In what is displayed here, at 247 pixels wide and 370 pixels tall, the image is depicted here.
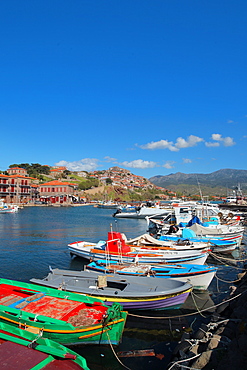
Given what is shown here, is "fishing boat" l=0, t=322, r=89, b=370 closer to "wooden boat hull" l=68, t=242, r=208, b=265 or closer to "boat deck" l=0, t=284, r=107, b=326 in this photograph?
"boat deck" l=0, t=284, r=107, b=326

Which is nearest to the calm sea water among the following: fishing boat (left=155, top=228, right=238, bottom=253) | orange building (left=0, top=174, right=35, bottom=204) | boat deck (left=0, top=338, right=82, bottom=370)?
boat deck (left=0, top=338, right=82, bottom=370)

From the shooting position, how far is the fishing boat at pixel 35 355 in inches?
271

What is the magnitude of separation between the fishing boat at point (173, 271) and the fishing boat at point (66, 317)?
17.2 feet

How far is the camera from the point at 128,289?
12.9 meters

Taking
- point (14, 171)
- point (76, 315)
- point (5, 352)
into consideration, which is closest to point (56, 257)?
point (76, 315)

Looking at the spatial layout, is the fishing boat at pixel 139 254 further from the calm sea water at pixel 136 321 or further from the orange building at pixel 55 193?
the orange building at pixel 55 193

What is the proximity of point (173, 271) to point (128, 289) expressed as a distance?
4045 mm

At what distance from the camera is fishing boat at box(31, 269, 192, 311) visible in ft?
38.8

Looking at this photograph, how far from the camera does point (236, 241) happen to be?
27.6 meters

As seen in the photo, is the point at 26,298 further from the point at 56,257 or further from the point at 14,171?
the point at 14,171

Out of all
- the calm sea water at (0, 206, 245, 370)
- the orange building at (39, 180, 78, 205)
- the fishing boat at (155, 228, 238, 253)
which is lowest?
the calm sea water at (0, 206, 245, 370)

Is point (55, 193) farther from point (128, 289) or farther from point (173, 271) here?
point (128, 289)

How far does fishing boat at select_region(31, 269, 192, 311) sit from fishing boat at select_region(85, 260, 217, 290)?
1.50m

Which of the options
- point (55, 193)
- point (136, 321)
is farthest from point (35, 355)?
point (55, 193)
